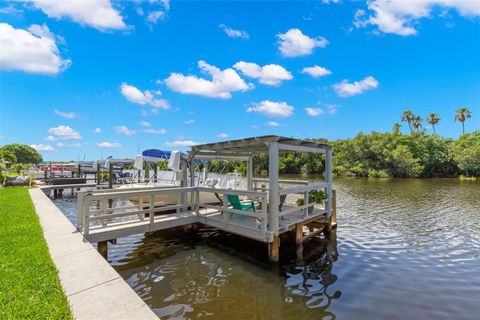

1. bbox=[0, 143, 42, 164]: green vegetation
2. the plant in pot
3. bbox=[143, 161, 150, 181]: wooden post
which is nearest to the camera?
the plant in pot

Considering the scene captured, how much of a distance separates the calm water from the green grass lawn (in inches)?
75.4

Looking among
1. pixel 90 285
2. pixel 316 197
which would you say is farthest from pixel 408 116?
pixel 90 285

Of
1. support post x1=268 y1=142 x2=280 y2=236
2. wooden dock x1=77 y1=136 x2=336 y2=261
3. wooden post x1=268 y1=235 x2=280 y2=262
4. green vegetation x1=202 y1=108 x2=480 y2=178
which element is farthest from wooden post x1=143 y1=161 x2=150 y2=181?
green vegetation x1=202 y1=108 x2=480 y2=178

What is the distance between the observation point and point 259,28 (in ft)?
68.1

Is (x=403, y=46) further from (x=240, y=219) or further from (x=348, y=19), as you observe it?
(x=240, y=219)

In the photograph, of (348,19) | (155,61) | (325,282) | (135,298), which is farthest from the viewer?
(155,61)

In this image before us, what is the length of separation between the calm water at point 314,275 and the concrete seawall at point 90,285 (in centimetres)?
136

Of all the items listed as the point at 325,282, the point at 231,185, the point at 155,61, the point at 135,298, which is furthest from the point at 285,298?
the point at 155,61

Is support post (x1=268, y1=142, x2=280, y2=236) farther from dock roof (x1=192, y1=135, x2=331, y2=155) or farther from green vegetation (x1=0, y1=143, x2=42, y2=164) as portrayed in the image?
green vegetation (x1=0, y1=143, x2=42, y2=164)

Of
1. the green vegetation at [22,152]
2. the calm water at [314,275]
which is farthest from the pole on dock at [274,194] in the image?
the green vegetation at [22,152]

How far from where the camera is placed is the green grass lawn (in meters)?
3.12

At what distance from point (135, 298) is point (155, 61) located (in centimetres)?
2214

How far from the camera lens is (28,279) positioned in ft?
12.9

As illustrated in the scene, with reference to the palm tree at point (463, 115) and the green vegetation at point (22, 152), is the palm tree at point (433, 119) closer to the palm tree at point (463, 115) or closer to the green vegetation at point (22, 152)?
the palm tree at point (463, 115)
